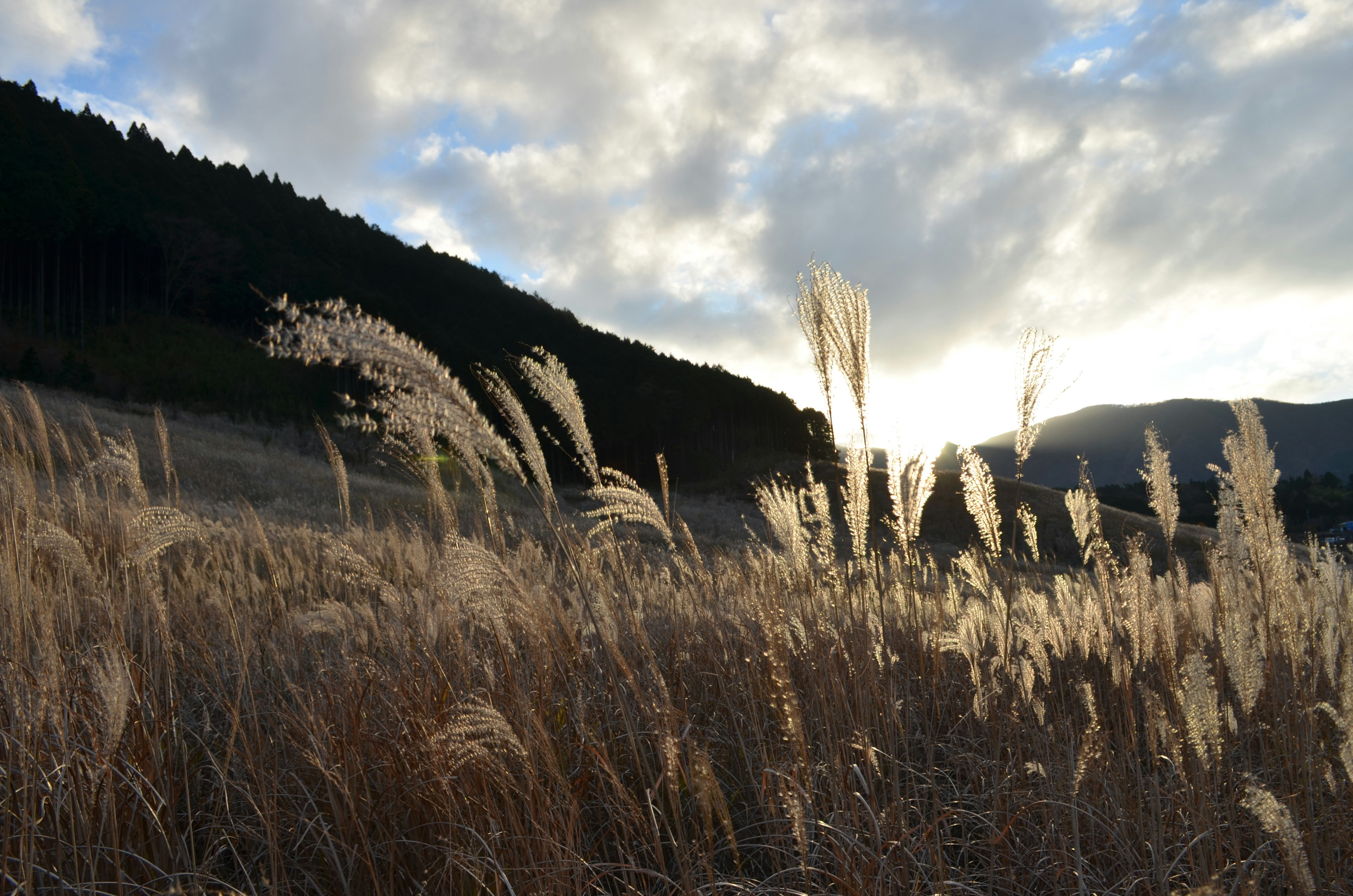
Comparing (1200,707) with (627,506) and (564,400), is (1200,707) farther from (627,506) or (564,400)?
(564,400)

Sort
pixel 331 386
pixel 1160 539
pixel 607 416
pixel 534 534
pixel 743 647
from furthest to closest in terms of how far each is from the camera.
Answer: pixel 607 416 → pixel 331 386 → pixel 1160 539 → pixel 534 534 → pixel 743 647

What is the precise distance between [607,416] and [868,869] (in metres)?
55.8

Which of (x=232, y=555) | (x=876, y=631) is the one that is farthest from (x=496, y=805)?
(x=232, y=555)

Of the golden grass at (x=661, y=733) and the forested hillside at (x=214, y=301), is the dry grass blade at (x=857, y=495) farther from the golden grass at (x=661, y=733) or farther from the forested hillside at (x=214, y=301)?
the forested hillside at (x=214, y=301)

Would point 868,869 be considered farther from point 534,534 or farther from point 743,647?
point 534,534

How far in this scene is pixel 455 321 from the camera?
227ft

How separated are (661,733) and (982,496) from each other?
1.80m

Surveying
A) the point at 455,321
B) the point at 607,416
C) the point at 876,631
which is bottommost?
the point at 876,631

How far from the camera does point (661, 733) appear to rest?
5.12ft

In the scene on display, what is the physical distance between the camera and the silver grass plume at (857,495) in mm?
2727

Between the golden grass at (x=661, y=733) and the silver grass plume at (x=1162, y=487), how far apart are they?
27cm

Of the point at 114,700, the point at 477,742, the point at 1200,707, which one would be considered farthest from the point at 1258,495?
the point at 114,700

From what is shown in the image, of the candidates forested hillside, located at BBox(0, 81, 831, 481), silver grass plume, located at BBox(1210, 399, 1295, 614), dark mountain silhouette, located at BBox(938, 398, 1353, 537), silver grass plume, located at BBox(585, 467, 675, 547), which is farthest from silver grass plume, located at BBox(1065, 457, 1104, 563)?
dark mountain silhouette, located at BBox(938, 398, 1353, 537)

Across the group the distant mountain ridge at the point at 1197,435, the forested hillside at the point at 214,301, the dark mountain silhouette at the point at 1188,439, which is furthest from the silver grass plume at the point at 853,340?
the distant mountain ridge at the point at 1197,435
